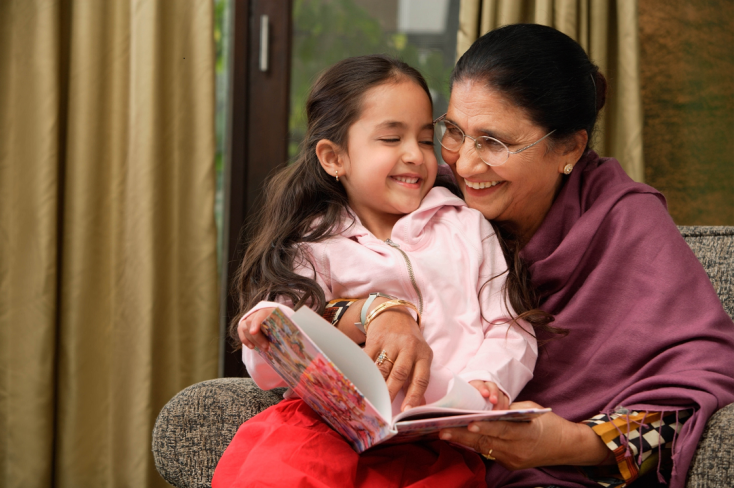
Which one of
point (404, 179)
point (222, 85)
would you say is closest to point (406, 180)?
point (404, 179)

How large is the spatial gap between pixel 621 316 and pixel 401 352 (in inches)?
19.9

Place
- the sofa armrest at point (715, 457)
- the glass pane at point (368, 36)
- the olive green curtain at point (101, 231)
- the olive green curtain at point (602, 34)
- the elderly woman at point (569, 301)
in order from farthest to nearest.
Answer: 1. the glass pane at point (368, 36)
2. the olive green curtain at point (602, 34)
3. the olive green curtain at point (101, 231)
4. the elderly woman at point (569, 301)
5. the sofa armrest at point (715, 457)

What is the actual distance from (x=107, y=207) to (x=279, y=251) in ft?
3.26

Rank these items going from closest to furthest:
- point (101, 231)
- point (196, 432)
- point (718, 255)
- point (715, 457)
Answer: point (715, 457)
point (196, 432)
point (718, 255)
point (101, 231)

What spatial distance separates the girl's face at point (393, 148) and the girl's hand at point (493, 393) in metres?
0.46

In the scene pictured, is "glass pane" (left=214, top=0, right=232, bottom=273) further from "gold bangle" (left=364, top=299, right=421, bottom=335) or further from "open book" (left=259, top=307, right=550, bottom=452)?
"open book" (left=259, top=307, right=550, bottom=452)

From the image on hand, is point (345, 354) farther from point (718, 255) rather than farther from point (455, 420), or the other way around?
point (718, 255)

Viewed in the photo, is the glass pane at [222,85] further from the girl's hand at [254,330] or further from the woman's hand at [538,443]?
the woman's hand at [538,443]

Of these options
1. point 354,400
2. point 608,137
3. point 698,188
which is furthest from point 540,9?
point 354,400

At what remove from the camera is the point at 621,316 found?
4.10 feet

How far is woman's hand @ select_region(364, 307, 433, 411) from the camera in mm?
1023

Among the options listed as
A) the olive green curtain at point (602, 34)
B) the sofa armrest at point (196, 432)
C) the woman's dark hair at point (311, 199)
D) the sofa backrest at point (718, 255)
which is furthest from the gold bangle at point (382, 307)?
the olive green curtain at point (602, 34)

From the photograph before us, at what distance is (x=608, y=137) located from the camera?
2242mm

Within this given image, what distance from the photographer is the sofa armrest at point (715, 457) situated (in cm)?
96
